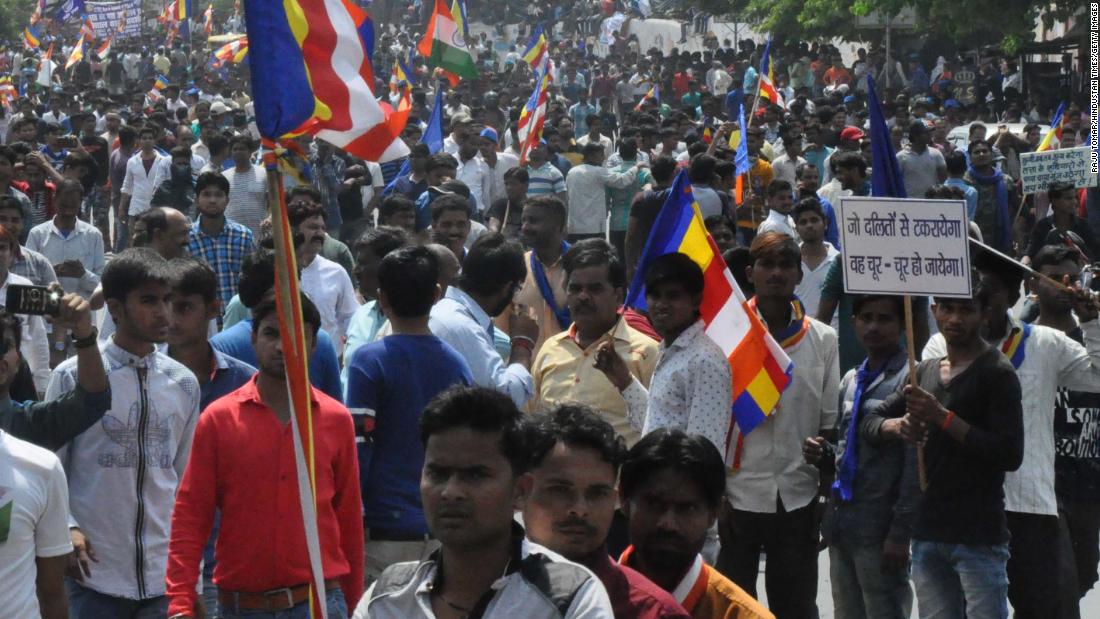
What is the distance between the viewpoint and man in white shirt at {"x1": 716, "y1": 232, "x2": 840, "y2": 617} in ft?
19.9

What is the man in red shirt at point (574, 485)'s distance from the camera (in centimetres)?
382

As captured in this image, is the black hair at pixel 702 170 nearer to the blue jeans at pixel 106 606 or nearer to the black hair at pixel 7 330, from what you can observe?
the blue jeans at pixel 106 606

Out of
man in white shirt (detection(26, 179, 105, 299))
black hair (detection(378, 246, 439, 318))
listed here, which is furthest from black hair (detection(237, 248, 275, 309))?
man in white shirt (detection(26, 179, 105, 299))

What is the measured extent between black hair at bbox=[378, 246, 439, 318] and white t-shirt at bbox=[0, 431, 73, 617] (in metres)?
1.34

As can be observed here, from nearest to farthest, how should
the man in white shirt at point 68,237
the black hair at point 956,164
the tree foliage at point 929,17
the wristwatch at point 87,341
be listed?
the wristwatch at point 87,341 → the man in white shirt at point 68,237 → the black hair at point 956,164 → the tree foliage at point 929,17

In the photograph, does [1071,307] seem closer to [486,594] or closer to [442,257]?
[442,257]

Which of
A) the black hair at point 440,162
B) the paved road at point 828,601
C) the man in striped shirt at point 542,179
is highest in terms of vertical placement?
the black hair at point 440,162

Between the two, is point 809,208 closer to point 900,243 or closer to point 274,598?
point 900,243

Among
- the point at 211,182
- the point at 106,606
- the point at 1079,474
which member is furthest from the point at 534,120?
the point at 106,606

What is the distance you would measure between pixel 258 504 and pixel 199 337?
1.08 meters

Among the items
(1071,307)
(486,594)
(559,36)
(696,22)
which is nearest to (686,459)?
(486,594)

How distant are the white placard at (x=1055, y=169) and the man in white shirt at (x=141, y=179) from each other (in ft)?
24.1

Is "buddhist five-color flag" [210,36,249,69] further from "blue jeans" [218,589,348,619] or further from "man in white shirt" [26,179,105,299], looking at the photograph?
"blue jeans" [218,589,348,619]

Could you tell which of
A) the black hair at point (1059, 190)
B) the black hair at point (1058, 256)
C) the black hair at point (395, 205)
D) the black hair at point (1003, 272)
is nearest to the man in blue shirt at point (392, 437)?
the black hair at point (1003, 272)
